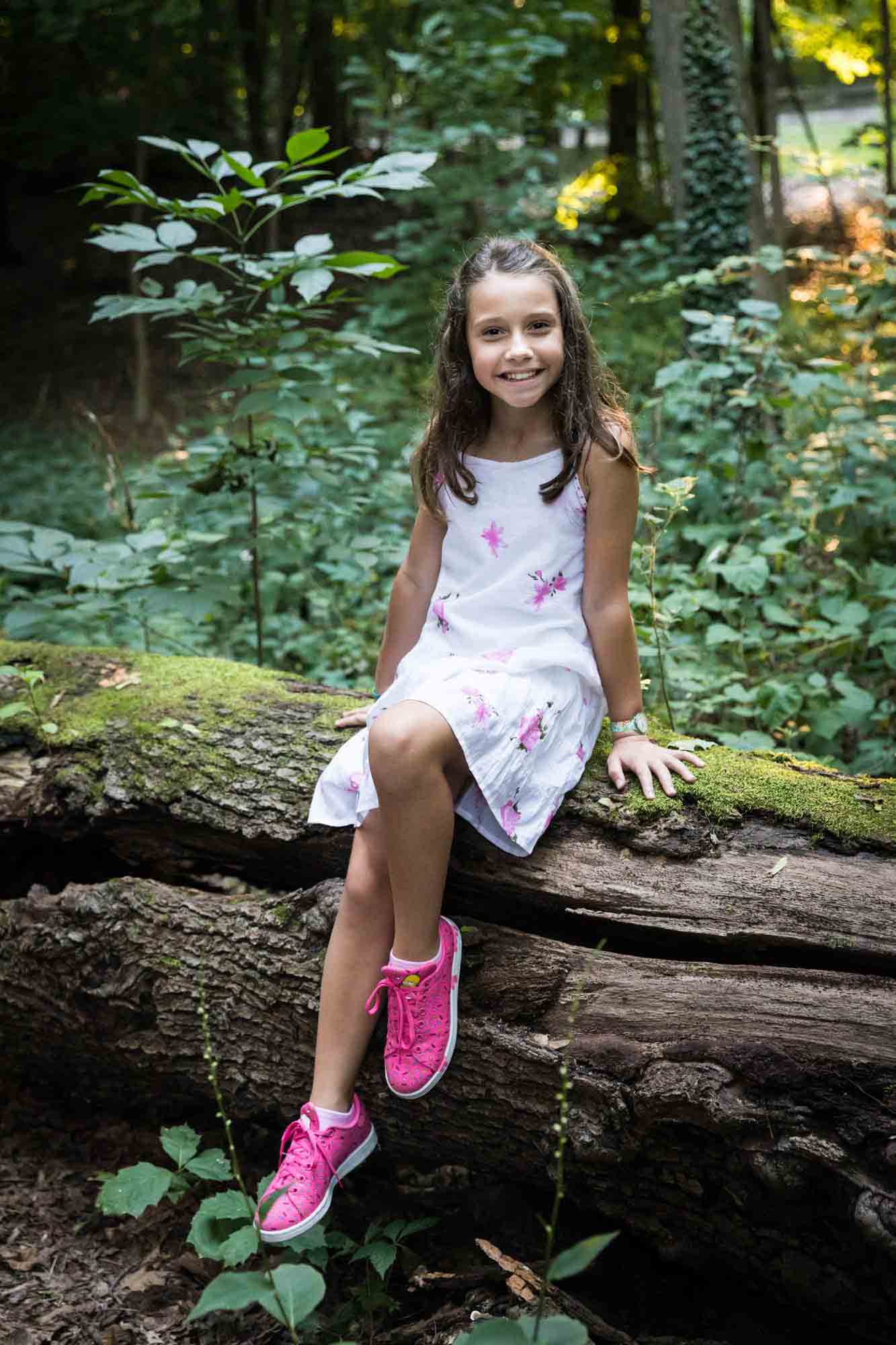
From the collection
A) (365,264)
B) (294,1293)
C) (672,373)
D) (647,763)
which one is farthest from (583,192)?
(294,1293)

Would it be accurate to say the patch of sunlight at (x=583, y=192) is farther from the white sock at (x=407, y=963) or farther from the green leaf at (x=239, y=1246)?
the green leaf at (x=239, y=1246)

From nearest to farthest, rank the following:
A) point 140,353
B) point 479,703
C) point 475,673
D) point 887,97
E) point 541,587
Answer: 1. point 479,703
2. point 475,673
3. point 541,587
4. point 887,97
5. point 140,353

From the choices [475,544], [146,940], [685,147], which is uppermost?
[685,147]

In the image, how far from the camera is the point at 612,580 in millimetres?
2471

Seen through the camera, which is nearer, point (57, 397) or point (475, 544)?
point (475, 544)

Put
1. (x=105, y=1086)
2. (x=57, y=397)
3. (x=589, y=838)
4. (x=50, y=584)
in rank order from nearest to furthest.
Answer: (x=589, y=838), (x=105, y=1086), (x=50, y=584), (x=57, y=397)

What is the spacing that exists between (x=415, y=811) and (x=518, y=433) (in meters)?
1.03

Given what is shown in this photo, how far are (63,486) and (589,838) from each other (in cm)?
712

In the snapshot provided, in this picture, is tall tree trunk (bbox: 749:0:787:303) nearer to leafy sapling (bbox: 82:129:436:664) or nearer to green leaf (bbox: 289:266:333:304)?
leafy sapling (bbox: 82:129:436:664)

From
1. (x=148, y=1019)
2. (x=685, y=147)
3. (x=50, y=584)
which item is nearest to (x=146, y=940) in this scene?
(x=148, y=1019)

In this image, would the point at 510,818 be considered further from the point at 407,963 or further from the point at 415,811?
the point at 407,963

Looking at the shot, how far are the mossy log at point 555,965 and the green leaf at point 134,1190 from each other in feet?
0.96

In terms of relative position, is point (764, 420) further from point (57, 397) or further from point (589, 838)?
point (57, 397)

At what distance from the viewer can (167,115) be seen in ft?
36.0
